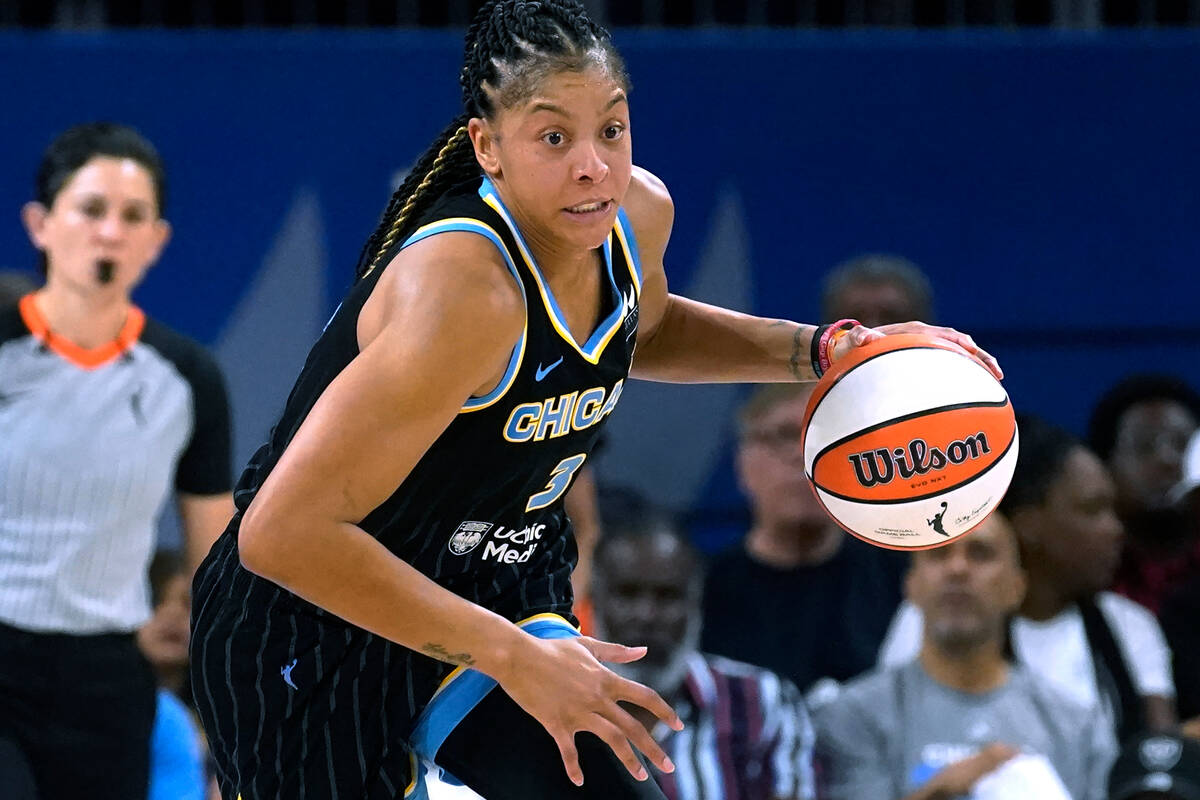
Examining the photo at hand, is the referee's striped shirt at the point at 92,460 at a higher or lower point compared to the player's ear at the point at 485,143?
lower

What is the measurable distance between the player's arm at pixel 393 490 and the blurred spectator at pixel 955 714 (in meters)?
2.44

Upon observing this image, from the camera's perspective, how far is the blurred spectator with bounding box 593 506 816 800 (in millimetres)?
5180

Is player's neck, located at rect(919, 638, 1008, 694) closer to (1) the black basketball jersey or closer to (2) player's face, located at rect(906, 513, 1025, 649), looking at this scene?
(2) player's face, located at rect(906, 513, 1025, 649)

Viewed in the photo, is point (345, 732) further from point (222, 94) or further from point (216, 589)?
point (222, 94)

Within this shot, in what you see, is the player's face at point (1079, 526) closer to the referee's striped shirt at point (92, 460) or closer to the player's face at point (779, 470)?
the player's face at point (779, 470)

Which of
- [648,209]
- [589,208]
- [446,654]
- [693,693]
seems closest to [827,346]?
[648,209]

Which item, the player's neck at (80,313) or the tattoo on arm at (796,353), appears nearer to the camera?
the tattoo on arm at (796,353)

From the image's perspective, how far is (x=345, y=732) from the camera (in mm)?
3270

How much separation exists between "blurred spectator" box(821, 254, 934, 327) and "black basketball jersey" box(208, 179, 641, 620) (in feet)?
10.9

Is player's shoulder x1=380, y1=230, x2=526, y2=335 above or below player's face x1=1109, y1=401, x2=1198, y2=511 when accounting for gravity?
above

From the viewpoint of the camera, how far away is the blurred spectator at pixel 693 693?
5.18m

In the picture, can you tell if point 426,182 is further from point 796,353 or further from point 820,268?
point 820,268

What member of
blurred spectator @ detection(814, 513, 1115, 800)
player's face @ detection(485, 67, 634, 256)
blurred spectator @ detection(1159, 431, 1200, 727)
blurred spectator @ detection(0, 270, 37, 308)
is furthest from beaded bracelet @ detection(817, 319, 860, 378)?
blurred spectator @ detection(0, 270, 37, 308)

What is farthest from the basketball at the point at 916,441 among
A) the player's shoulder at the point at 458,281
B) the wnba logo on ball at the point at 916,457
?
the player's shoulder at the point at 458,281
